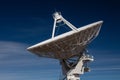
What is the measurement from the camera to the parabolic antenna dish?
45.4 m

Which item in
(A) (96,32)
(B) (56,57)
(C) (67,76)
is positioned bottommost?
(C) (67,76)

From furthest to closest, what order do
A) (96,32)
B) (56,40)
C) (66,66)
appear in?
1. (66,66)
2. (96,32)
3. (56,40)

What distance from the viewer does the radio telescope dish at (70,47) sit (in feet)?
150

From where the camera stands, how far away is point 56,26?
52000 millimetres

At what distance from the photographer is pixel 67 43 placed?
46.8m

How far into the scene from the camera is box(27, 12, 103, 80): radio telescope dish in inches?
1801

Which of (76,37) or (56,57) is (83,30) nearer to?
(76,37)

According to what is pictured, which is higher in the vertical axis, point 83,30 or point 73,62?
point 83,30

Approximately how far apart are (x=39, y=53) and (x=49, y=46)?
405 centimetres

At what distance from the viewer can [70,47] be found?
159ft

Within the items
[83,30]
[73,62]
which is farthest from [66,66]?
[83,30]

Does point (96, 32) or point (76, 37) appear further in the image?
point (96, 32)

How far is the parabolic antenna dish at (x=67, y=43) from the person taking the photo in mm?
45375

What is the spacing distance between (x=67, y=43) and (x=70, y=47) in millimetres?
1996
